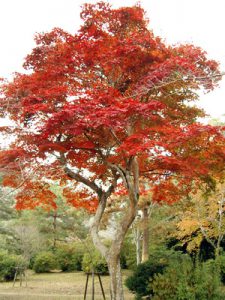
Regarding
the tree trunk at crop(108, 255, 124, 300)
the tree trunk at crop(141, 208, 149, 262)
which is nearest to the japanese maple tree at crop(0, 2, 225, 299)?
the tree trunk at crop(108, 255, 124, 300)

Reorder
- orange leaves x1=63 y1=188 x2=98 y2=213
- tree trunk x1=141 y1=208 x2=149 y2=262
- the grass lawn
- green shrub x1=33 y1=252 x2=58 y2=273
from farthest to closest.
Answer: green shrub x1=33 y1=252 x2=58 y2=273 → tree trunk x1=141 y1=208 x2=149 y2=262 → the grass lawn → orange leaves x1=63 y1=188 x2=98 y2=213

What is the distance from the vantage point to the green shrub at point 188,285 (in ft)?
24.1

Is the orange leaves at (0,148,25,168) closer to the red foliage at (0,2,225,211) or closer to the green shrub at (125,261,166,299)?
the red foliage at (0,2,225,211)

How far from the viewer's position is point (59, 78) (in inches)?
344

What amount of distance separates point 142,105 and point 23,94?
3039mm

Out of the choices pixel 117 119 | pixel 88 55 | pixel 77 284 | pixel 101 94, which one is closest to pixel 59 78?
pixel 88 55

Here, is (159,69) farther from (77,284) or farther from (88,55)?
(77,284)

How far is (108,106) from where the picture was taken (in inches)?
301

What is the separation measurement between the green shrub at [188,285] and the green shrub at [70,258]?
14.0 meters

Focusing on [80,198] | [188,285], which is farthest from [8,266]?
[188,285]

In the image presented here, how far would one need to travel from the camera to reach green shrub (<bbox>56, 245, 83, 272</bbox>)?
69.5 ft

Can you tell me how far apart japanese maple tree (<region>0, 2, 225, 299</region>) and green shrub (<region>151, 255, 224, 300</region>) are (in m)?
1.01

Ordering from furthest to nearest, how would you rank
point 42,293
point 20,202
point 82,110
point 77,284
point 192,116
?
point 77,284
point 42,293
point 20,202
point 192,116
point 82,110

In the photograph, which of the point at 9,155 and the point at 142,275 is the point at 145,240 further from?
the point at 9,155
